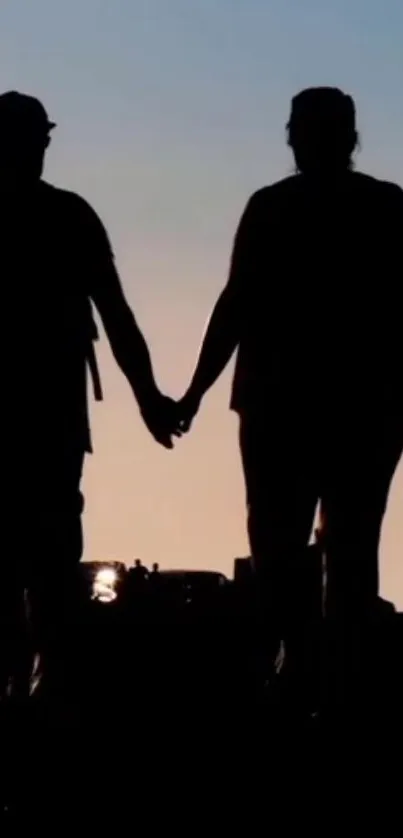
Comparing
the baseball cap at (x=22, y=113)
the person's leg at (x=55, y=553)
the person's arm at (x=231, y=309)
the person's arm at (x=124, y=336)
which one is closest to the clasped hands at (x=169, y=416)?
the person's arm at (x=124, y=336)

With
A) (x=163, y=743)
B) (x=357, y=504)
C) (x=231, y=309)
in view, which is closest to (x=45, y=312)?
(x=231, y=309)

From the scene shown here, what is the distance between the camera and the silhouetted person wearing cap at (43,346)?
1056 centimetres

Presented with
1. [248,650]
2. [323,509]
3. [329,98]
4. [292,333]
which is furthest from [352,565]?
[248,650]

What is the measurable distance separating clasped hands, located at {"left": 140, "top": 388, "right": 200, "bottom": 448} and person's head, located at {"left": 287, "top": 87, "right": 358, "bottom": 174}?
1461 mm

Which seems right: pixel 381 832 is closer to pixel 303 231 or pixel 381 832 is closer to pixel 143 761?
pixel 143 761

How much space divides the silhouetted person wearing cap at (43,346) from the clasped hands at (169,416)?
3.37 feet

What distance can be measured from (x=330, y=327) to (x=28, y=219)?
1.31 meters

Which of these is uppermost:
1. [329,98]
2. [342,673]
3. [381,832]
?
[329,98]

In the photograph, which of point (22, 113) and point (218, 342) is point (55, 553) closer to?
point (218, 342)

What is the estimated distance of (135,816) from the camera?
9125 mm

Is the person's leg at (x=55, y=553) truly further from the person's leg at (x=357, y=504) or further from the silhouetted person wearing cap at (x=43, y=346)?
the person's leg at (x=357, y=504)

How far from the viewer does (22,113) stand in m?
10.6

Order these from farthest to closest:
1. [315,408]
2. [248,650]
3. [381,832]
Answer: [248,650]
[315,408]
[381,832]

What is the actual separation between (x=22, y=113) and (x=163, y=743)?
8.43 feet
